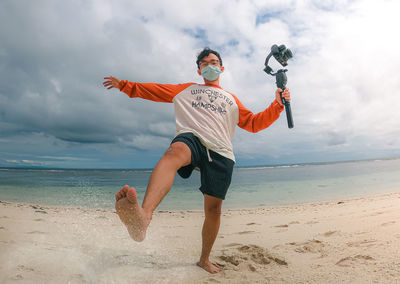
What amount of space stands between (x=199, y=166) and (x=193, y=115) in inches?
19.7

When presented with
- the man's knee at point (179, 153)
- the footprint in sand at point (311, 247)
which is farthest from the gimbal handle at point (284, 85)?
the footprint in sand at point (311, 247)

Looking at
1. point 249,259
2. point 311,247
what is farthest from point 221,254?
point 311,247

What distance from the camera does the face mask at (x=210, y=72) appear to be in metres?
2.87

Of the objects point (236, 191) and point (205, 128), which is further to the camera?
point (236, 191)

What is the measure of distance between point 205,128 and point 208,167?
0.37 m

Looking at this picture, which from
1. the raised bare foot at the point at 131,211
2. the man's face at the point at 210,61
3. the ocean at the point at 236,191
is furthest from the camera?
the ocean at the point at 236,191

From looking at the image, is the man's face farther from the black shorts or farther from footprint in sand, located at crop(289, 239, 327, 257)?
footprint in sand, located at crop(289, 239, 327, 257)

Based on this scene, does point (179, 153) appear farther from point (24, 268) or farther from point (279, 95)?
point (24, 268)

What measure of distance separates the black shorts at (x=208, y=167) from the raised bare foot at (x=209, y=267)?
831 mm

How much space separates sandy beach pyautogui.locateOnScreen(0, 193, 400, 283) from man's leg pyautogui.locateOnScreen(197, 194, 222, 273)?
0.11 meters

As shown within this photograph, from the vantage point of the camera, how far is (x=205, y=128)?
2486 millimetres

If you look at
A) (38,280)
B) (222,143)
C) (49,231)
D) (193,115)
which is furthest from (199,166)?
(49,231)

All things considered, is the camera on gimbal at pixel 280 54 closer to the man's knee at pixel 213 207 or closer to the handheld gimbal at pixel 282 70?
the handheld gimbal at pixel 282 70

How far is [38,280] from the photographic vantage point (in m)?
2.33
